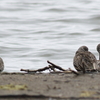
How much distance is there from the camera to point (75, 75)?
643 centimetres

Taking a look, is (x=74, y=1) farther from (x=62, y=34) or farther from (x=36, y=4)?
(x=62, y=34)

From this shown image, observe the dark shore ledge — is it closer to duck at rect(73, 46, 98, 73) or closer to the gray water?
duck at rect(73, 46, 98, 73)

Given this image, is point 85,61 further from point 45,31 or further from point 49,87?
point 45,31

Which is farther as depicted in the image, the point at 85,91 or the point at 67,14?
the point at 67,14

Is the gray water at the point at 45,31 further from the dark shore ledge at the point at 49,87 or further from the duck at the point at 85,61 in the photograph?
the dark shore ledge at the point at 49,87

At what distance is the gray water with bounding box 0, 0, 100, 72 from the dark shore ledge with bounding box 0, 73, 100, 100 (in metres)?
4.87

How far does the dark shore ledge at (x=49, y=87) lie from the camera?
16.8 ft

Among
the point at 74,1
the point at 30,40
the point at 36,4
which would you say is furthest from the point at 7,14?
the point at 30,40

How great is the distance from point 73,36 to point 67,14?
5519 millimetres

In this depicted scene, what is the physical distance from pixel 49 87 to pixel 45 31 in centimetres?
1256

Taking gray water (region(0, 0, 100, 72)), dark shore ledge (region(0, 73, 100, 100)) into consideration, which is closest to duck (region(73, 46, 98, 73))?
dark shore ledge (region(0, 73, 100, 100))

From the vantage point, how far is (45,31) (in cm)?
1803

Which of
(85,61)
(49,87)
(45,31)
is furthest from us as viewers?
(45,31)

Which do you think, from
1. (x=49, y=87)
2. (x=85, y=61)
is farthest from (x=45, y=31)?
(x=49, y=87)
